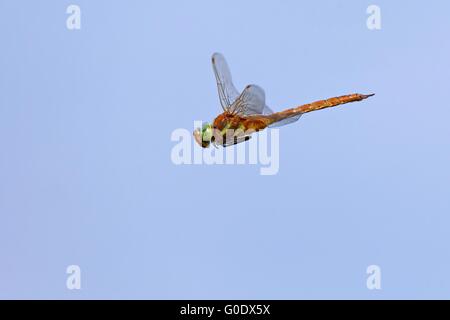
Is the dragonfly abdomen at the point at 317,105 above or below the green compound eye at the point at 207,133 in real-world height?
above

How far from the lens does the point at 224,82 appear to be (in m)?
8.84

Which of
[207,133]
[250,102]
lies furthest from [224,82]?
[207,133]

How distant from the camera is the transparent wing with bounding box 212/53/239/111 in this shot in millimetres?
8766

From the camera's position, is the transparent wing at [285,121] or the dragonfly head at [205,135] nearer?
the dragonfly head at [205,135]

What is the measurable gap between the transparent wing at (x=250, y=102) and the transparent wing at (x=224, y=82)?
0.07 m

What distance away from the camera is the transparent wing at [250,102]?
28.6ft

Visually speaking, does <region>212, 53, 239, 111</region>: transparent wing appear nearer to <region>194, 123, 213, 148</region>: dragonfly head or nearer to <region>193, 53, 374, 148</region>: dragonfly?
<region>193, 53, 374, 148</region>: dragonfly

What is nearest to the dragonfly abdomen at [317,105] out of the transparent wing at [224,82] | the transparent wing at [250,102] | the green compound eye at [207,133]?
the transparent wing at [250,102]

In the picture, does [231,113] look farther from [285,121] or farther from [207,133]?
[285,121]

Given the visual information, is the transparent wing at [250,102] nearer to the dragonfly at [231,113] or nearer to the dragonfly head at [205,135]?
the dragonfly at [231,113]

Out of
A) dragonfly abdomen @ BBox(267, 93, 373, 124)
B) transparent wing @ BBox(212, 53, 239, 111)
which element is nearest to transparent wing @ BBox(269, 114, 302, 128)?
dragonfly abdomen @ BBox(267, 93, 373, 124)
